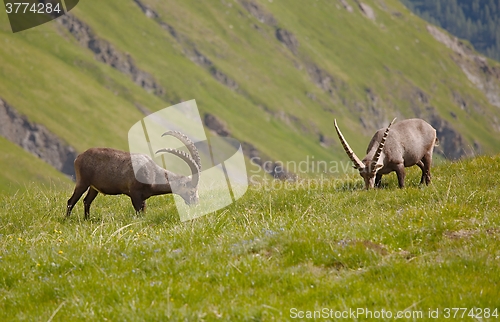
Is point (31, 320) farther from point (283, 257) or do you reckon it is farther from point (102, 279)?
point (283, 257)

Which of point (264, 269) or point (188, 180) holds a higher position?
point (264, 269)

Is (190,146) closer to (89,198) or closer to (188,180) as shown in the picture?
(188,180)

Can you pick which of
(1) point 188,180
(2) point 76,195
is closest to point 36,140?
(2) point 76,195

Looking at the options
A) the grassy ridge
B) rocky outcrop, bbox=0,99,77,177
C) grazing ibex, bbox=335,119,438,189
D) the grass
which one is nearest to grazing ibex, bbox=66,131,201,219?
grazing ibex, bbox=335,119,438,189

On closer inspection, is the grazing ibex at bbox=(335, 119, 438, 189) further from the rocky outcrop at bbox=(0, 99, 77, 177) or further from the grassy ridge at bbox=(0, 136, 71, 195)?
the rocky outcrop at bbox=(0, 99, 77, 177)

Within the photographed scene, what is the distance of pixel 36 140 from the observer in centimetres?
17762

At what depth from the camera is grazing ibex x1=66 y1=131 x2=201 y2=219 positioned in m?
16.7

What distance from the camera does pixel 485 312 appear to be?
6980 mm

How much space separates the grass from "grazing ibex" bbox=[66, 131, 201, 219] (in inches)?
183

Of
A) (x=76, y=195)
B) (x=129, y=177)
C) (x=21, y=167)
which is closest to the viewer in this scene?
(x=76, y=195)

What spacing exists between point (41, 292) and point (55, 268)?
0.72 meters

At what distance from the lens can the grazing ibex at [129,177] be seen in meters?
16.7

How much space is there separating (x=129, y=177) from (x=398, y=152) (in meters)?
7.79

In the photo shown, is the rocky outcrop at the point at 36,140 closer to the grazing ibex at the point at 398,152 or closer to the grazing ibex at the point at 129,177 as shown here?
the grazing ibex at the point at 129,177
